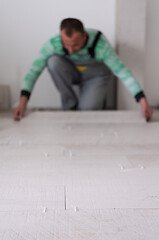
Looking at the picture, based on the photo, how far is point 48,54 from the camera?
2154 millimetres

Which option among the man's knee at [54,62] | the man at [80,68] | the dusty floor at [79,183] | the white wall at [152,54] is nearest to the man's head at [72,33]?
the man at [80,68]

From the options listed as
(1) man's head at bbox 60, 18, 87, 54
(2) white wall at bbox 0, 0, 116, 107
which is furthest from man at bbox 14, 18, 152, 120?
(2) white wall at bbox 0, 0, 116, 107

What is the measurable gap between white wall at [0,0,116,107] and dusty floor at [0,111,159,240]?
117 centimetres

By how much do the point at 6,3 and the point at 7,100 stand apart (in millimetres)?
859

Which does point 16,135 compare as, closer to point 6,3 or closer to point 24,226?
point 24,226

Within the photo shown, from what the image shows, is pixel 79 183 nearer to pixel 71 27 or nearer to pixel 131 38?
pixel 71 27

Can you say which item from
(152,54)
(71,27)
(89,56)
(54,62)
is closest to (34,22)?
(54,62)

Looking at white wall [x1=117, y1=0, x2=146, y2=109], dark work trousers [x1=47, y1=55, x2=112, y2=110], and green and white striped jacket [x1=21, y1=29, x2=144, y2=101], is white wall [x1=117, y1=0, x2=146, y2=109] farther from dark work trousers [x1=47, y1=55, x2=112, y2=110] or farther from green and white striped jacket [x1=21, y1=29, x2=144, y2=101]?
green and white striped jacket [x1=21, y1=29, x2=144, y2=101]

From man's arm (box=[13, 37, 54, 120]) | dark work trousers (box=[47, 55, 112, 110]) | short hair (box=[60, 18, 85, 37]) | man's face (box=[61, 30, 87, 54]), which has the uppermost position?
short hair (box=[60, 18, 85, 37])

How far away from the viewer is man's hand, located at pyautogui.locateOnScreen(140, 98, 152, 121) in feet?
6.31

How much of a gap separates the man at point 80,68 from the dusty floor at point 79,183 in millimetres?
352

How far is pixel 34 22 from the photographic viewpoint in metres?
2.69

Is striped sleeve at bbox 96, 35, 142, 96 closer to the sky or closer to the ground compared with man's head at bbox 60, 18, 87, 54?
closer to the ground

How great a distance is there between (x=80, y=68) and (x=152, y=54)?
2.60 ft
